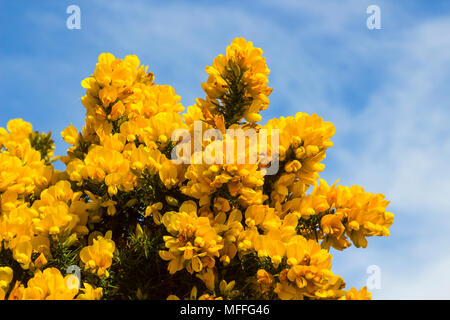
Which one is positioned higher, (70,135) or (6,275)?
(70,135)

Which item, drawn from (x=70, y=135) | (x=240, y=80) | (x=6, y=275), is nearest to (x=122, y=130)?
(x=70, y=135)

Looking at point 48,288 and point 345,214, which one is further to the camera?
point 345,214

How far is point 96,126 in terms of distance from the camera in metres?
3.63

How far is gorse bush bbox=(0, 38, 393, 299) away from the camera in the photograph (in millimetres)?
2631

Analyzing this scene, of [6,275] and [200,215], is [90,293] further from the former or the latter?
[200,215]

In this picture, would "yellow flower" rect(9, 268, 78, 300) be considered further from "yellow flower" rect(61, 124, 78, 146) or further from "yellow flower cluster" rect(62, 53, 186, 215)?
"yellow flower" rect(61, 124, 78, 146)

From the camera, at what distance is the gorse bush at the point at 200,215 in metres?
2.63

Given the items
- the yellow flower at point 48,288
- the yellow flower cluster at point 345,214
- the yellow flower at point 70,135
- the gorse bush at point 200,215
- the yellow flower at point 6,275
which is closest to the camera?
the yellow flower at point 48,288

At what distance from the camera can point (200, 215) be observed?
2.88m

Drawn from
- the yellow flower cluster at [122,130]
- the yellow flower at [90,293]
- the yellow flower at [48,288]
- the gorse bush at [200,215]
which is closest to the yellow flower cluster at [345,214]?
the gorse bush at [200,215]

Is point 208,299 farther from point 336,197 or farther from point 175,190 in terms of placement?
point 336,197

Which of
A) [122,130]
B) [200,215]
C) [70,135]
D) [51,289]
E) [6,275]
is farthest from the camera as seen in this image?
[70,135]

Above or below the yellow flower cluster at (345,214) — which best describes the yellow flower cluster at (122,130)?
above

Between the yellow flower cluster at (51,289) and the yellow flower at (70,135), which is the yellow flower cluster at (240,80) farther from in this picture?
the yellow flower cluster at (51,289)
